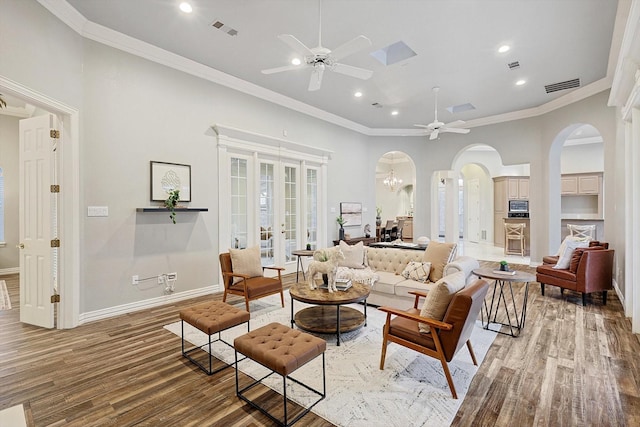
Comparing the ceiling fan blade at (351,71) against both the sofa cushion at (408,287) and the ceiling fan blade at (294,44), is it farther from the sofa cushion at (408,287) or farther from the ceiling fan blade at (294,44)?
the sofa cushion at (408,287)

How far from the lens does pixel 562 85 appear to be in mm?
5766

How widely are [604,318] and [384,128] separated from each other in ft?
21.1

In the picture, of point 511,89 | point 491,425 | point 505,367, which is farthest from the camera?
point 511,89

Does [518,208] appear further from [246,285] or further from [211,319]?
[211,319]

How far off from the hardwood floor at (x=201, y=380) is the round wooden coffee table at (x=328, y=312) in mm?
1033

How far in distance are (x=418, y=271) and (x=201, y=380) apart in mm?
2914

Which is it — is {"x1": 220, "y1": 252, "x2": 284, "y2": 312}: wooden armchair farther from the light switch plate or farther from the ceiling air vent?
the ceiling air vent

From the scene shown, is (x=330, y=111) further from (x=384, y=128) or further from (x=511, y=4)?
(x=511, y=4)

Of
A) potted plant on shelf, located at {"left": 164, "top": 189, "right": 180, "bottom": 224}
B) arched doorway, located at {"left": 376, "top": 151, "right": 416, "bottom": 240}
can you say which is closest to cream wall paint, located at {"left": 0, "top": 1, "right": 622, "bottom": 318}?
potted plant on shelf, located at {"left": 164, "top": 189, "right": 180, "bottom": 224}

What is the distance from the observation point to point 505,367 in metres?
2.75

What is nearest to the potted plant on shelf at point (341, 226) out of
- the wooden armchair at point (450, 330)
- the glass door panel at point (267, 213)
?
the glass door panel at point (267, 213)

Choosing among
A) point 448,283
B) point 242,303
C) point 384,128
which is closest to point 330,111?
point 384,128

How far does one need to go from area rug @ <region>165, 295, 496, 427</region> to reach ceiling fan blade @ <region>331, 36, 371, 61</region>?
9.91 feet

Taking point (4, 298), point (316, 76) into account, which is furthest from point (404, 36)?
point (4, 298)
